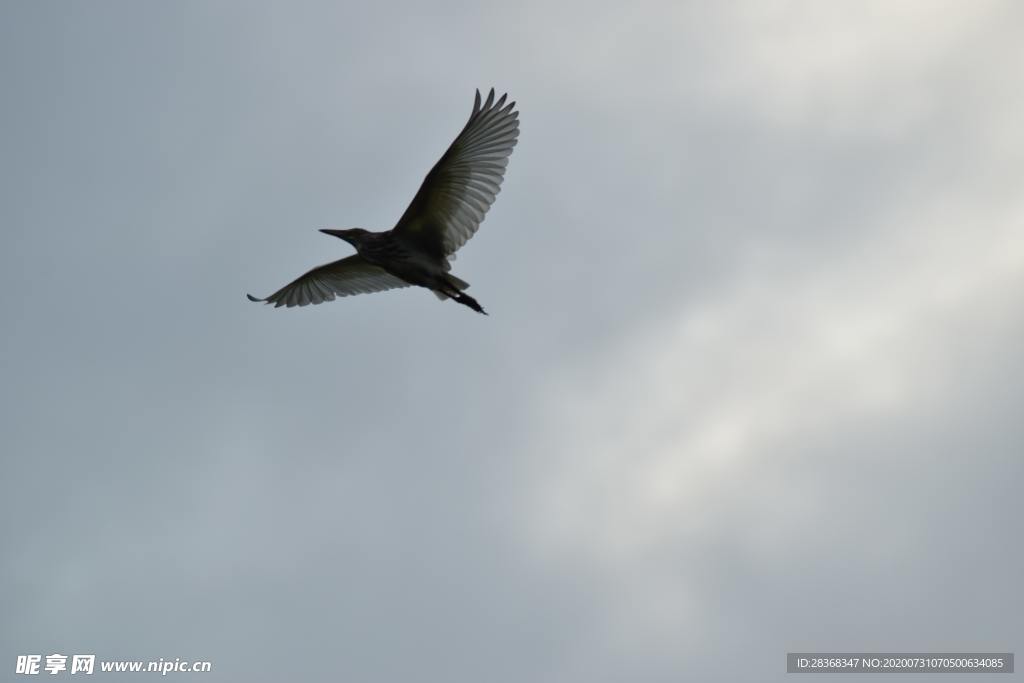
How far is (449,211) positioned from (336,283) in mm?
3973

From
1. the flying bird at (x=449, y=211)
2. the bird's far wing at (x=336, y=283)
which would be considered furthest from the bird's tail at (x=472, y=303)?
the bird's far wing at (x=336, y=283)

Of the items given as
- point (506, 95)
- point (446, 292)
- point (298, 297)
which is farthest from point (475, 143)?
point (298, 297)

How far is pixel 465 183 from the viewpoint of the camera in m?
21.1

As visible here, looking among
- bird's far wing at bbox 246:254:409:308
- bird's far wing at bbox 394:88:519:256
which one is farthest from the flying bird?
bird's far wing at bbox 246:254:409:308

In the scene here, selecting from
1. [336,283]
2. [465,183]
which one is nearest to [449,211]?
[465,183]

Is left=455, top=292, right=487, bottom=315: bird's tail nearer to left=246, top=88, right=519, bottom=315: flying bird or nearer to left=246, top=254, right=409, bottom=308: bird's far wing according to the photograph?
left=246, top=88, right=519, bottom=315: flying bird

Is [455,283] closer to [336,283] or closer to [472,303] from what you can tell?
[472,303]

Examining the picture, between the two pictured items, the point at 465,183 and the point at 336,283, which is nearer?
the point at 465,183

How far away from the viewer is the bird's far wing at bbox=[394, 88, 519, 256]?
816 inches

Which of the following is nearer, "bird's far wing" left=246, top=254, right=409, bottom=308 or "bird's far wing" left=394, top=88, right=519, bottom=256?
"bird's far wing" left=394, top=88, right=519, bottom=256

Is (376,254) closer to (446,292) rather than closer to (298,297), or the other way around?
(446,292)

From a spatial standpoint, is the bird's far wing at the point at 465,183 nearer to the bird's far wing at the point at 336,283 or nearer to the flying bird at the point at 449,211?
the flying bird at the point at 449,211

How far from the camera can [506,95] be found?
2067 centimetres

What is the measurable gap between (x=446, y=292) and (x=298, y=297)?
14.5ft
